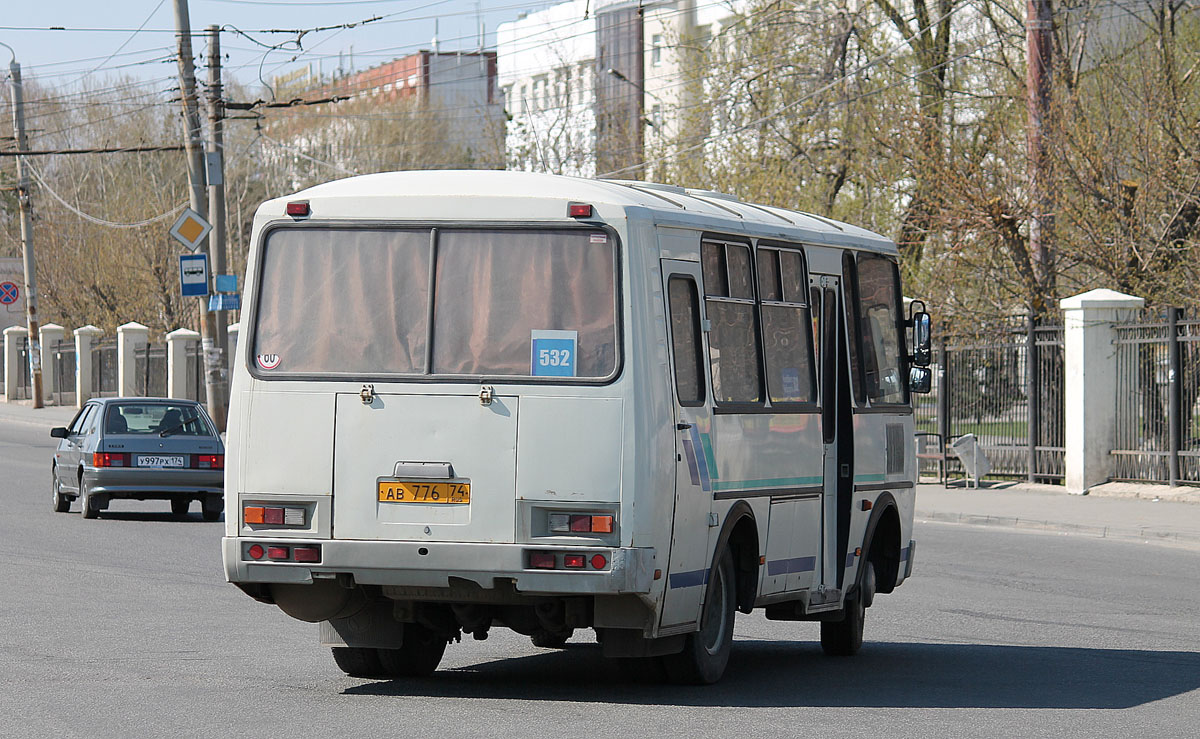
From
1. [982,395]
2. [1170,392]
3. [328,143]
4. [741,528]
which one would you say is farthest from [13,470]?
[328,143]

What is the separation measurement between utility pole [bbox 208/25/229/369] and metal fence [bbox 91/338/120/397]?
21.8 metres

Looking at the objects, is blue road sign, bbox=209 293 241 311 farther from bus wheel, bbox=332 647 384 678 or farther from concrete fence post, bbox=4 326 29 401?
concrete fence post, bbox=4 326 29 401

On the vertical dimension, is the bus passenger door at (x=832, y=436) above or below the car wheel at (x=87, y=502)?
above

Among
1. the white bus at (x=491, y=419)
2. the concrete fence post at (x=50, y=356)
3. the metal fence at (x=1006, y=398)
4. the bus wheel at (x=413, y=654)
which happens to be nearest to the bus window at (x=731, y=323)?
the white bus at (x=491, y=419)

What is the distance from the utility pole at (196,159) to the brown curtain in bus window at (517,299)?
2357 cm

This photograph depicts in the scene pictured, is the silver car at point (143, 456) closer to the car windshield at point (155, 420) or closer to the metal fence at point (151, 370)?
the car windshield at point (155, 420)

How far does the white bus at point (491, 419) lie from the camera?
888cm

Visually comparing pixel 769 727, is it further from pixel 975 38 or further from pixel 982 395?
pixel 975 38

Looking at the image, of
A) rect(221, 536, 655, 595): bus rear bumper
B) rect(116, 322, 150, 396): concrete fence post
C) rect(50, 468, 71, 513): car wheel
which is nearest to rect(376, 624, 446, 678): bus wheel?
rect(221, 536, 655, 595): bus rear bumper

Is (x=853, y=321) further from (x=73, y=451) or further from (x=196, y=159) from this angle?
(x=196, y=159)

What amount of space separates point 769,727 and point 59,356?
5380 centimetres

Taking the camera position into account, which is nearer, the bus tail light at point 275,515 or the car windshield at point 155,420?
the bus tail light at point 275,515

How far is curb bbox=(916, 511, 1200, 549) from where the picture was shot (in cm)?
2023

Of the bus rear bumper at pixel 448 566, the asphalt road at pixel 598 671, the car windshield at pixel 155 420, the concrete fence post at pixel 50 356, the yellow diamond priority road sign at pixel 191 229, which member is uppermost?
the yellow diamond priority road sign at pixel 191 229
